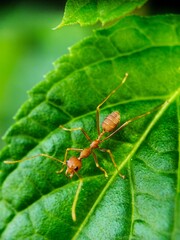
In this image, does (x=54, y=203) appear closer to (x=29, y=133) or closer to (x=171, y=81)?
(x=29, y=133)

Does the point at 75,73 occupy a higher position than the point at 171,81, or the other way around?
the point at 75,73

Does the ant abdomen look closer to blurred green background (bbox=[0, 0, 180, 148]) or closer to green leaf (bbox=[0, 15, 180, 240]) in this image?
green leaf (bbox=[0, 15, 180, 240])

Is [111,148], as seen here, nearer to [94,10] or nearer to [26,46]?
[94,10]

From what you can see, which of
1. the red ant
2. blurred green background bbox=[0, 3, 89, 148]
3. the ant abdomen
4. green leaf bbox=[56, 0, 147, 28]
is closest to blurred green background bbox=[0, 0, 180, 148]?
blurred green background bbox=[0, 3, 89, 148]

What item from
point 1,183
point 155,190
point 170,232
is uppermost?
point 1,183

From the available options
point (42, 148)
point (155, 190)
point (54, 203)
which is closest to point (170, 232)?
point (155, 190)

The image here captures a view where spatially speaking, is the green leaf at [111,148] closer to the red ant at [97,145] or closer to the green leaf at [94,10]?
the red ant at [97,145]
